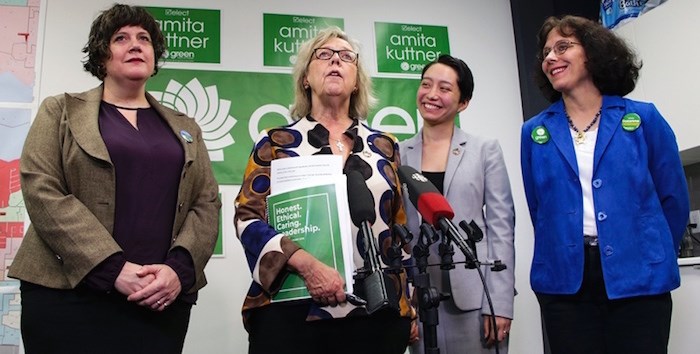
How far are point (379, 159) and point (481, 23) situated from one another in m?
2.35

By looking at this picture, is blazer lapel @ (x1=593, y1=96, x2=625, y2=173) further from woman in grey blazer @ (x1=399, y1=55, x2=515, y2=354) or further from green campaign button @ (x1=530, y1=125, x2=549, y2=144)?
woman in grey blazer @ (x1=399, y1=55, x2=515, y2=354)

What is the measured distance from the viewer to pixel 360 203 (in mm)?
1206

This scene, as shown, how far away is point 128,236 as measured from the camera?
5.36 ft

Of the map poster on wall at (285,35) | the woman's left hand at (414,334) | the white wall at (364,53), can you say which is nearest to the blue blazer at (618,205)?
the woman's left hand at (414,334)

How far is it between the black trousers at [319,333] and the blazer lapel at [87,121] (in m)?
0.64

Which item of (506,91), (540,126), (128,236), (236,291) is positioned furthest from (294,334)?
(506,91)

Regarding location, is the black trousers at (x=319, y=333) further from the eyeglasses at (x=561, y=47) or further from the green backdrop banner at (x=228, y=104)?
the green backdrop banner at (x=228, y=104)

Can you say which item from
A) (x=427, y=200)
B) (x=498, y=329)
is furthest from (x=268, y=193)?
(x=498, y=329)

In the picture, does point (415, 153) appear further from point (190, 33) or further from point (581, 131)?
point (190, 33)

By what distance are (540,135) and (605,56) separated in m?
0.31

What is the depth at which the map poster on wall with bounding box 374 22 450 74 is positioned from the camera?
11.6ft

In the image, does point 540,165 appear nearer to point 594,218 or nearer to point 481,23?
point 594,218

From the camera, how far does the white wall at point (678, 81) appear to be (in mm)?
2818

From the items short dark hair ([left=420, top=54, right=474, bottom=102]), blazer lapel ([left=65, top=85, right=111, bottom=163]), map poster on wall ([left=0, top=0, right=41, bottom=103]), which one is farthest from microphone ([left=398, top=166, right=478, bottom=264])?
map poster on wall ([left=0, top=0, right=41, bottom=103])
